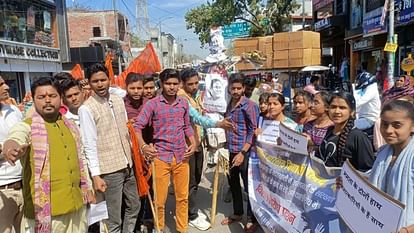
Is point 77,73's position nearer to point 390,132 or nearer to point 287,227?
point 287,227

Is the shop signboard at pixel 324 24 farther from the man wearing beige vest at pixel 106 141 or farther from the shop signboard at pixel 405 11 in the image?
the man wearing beige vest at pixel 106 141

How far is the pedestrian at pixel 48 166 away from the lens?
2463mm

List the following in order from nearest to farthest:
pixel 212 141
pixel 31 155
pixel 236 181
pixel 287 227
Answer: pixel 31 155, pixel 287 227, pixel 236 181, pixel 212 141

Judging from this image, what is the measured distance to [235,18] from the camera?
26875 mm

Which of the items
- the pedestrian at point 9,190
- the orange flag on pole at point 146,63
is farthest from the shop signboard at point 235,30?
the pedestrian at point 9,190

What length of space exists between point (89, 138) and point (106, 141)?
20 centimetres

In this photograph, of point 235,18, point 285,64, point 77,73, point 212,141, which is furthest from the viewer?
point 235,18

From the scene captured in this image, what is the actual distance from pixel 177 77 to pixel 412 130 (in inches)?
88.1

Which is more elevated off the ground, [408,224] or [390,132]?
[390,132]

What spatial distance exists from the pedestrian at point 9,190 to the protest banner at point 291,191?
2.20 metres

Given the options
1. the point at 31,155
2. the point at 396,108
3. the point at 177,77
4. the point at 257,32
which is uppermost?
→ the point at 257,32

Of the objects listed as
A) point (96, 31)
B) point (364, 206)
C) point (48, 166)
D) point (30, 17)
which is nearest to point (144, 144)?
point (48, 166)

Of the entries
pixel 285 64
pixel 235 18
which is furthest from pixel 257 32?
pixel 285 64

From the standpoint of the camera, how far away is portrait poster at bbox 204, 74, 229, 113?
14.8ft
